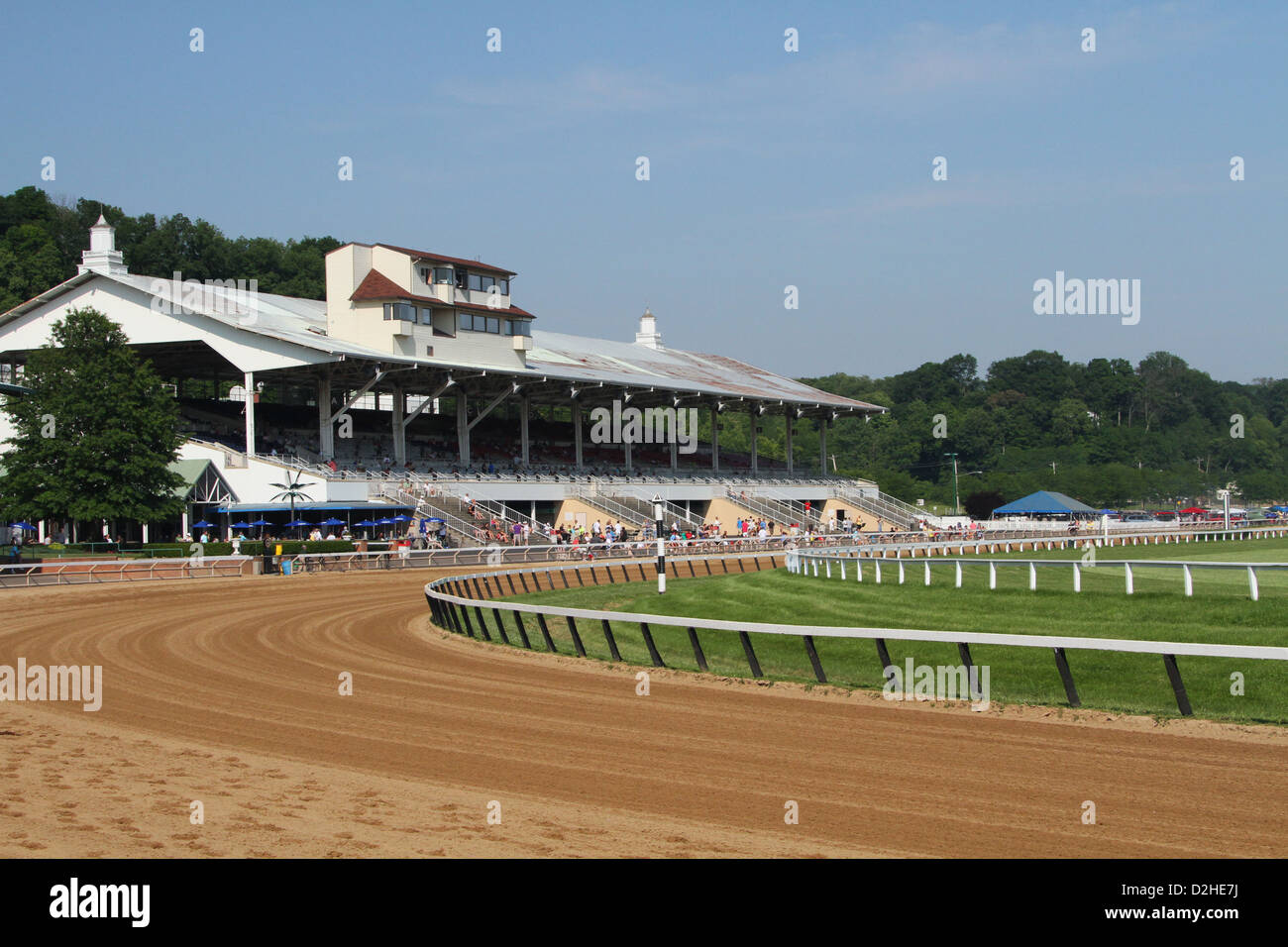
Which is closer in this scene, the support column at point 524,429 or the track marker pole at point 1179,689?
the track marker pole at point 1179,689

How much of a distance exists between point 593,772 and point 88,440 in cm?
3996

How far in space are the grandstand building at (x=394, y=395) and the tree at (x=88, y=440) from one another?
258cm

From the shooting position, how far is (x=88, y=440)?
44.0 m

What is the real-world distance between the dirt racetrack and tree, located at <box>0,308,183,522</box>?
32.0 meters

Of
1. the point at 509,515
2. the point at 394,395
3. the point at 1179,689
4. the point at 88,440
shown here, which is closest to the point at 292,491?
the point at 88,440

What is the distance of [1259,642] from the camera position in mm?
13945

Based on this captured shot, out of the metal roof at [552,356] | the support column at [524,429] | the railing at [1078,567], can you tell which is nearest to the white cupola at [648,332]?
the metal roof at [552,356]

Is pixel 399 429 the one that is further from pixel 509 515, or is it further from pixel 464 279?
pixel 464 279

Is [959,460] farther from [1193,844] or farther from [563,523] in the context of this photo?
[1193,844]

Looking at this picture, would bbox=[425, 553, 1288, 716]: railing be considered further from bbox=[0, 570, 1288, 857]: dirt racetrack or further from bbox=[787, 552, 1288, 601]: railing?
bbox=[787, 552, 1288, 601]: railing

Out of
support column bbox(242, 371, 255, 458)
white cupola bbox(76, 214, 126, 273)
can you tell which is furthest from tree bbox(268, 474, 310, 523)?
white cupola bbox(76, 214, 126, 273)

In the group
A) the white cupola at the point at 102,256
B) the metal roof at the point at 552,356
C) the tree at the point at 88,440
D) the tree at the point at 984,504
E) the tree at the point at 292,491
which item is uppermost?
the white cupola at the point at 102,256

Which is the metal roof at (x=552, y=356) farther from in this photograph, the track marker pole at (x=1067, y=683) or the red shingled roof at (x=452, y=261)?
the track marker pole at (x=1067, y=683)

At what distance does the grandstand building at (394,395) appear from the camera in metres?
50.7
